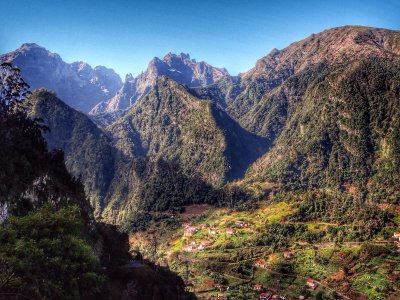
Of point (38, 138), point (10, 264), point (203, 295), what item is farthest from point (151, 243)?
point (10, 264)

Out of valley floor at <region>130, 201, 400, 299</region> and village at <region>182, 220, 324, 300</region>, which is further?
village at <region>182, 220, 324, 300</region>

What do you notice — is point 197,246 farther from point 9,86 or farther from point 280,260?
point 9,86

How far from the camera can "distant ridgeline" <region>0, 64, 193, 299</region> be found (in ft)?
91.7

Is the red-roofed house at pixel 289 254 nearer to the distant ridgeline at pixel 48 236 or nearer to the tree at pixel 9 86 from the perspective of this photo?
the distant ridgeline at pixel 48 236

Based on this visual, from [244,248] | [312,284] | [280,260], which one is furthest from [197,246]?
[312,284]

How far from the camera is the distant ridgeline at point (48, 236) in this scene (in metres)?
28.0

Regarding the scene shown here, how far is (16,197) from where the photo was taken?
51.9 meters

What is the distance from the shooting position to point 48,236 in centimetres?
3114

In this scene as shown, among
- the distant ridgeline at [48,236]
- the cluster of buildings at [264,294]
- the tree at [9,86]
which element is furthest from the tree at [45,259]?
the cluster of buildings at [264,294]

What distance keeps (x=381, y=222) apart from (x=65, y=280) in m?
105

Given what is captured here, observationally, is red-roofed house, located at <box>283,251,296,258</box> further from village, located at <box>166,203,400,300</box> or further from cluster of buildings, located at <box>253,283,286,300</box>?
cluster of buildings, located at <box>253,283,286,300</box>

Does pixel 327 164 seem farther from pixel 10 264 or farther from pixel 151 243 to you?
pixel 10 264

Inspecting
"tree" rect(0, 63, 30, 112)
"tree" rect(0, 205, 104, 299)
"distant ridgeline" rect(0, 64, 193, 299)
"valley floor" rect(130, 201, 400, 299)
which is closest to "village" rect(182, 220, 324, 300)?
"valley floor" rect(130, 201, 400, 299)

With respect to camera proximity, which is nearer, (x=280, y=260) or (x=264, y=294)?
(x=264, y=294)
